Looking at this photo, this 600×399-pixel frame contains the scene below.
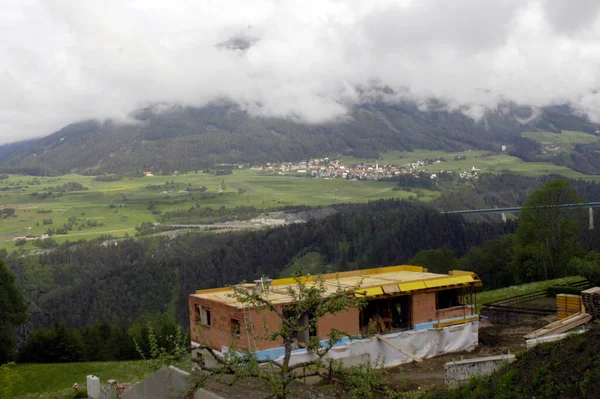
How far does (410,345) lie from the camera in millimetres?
20125

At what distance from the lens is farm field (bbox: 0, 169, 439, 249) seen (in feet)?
303

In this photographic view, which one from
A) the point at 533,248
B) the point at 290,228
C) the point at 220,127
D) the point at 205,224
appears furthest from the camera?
the point at 220,127

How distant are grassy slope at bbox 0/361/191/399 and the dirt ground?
27.1ft

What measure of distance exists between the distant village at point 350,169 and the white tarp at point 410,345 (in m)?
97.4

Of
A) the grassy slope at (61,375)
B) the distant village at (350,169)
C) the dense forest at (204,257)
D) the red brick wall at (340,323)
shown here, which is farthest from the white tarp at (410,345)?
the distant village at (350,169)

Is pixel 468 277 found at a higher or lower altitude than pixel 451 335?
Result: higher

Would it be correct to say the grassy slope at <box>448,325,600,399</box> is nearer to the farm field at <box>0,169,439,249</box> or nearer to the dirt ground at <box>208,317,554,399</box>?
the dirt ground at <box>208,317,554,399</box>

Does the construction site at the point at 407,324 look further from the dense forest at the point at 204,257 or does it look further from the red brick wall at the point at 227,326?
the dense forest at the point at 204,257

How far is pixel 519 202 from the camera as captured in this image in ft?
318

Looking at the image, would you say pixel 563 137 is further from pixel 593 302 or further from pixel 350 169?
pixel 593 302

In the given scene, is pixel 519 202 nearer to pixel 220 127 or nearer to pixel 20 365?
pixel 20 365

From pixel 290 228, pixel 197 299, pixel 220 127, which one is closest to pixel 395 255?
pixel 290 228

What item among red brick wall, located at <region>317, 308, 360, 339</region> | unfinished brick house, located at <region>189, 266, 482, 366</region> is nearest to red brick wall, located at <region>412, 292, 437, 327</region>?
unfinished brick house, located at <region>189, 266, 482, 366</region>

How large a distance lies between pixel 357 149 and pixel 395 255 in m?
102
